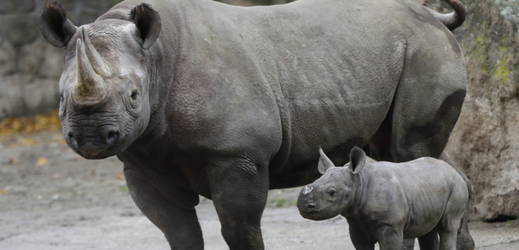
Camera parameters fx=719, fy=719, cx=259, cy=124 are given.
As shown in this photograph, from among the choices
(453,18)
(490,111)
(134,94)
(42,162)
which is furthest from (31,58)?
(134,94)

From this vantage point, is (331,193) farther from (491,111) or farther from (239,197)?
(491,111)

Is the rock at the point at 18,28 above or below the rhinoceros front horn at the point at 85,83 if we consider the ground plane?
below

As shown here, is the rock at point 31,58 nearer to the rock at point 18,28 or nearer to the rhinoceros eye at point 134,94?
the rock at point 18,28

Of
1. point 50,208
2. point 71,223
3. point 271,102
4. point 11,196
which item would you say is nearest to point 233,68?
point 271,102

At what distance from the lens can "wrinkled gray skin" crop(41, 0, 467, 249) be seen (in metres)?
3.56

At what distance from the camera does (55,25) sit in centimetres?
379

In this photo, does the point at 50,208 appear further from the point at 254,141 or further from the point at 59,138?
the point at 254,141

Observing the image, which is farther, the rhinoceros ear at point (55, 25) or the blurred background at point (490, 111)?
the blurred background at point (490, 111)

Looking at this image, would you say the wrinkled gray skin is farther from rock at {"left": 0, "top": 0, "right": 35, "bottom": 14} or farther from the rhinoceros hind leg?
rock at {"left": 0, "top": 0, "right": 35, "bottom": 14}

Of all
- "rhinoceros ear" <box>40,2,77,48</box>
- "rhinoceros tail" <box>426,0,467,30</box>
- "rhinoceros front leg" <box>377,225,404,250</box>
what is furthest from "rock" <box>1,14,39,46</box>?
"rhinoceros front leg" <box>377,225,404,250</box>

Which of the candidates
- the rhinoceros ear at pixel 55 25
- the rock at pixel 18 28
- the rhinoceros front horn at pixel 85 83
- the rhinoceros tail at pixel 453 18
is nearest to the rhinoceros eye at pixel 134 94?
the rhinoceros front horn at pixel 85 83

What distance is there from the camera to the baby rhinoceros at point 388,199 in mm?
3438

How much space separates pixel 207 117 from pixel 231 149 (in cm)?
22

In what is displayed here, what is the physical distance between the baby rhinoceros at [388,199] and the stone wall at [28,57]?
438 inches
